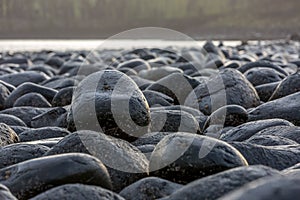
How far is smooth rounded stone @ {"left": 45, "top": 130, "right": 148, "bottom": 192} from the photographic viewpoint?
226 centimetres

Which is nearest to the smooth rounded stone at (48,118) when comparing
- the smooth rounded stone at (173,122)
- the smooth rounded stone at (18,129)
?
the smooth rounded stone at (18,129)

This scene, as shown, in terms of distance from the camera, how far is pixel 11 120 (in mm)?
3676

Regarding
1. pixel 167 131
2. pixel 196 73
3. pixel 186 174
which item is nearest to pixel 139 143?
pixel 167 131

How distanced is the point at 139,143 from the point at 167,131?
0.34 meters

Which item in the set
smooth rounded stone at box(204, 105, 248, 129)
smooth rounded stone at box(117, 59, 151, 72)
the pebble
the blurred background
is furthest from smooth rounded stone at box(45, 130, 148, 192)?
the blurred background

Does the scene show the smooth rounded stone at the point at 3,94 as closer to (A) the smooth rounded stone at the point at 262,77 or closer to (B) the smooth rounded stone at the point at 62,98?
(B) the smooth rounded stone at the point at 62,98

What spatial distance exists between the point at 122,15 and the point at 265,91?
80.4 meters

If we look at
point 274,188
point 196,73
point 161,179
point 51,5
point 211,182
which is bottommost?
point 51,5

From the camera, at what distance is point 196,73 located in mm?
6422

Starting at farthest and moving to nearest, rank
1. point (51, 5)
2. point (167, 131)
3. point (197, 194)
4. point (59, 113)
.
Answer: point (51, 5) → point (59, 113) → point (167, 131) → point (197, 194)

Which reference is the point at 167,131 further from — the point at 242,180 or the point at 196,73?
the point at 196,73

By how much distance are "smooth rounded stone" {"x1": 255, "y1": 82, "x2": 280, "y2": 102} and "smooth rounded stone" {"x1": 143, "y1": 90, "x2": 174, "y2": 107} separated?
0.73m

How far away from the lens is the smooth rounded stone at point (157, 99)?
4.03m

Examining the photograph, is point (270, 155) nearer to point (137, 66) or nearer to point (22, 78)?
point (22, 78)
